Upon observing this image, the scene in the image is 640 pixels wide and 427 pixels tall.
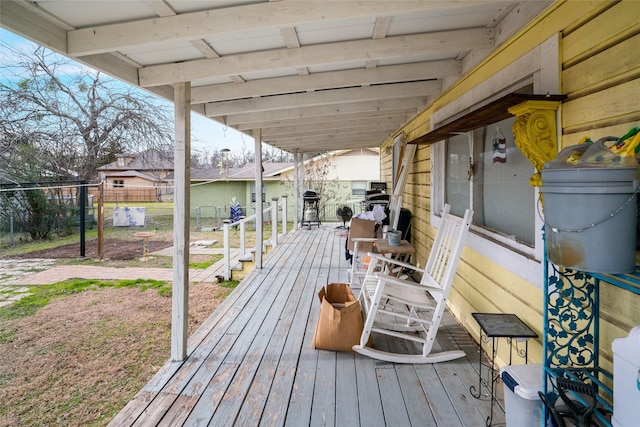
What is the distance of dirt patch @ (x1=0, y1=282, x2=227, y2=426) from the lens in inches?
121

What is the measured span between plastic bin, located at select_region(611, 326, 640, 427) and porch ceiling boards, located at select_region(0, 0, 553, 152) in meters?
1.50

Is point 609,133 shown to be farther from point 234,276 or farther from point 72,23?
point 234,276

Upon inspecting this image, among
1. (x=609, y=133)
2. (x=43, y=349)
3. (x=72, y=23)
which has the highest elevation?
(x=72, y=23)

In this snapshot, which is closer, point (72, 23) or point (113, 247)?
point (72, 23)

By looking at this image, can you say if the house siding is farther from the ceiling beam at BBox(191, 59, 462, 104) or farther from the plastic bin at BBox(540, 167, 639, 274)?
the ceiling beam at BBox(191, 59, 462, 104)

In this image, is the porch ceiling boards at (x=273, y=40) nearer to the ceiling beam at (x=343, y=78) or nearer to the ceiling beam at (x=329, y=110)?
the ceiling beam at (x=343, y=78)

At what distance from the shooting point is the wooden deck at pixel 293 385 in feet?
6.48

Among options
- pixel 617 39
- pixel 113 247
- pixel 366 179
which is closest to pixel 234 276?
pixel 617 39

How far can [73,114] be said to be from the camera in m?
13.0

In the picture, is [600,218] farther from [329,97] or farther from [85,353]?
[85,353]

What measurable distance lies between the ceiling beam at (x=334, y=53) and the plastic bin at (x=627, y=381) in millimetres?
2054

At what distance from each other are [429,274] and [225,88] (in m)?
2.42

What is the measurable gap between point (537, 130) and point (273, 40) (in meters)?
1.65

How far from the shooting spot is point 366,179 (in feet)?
58.1
